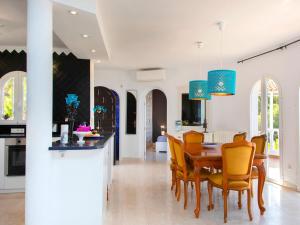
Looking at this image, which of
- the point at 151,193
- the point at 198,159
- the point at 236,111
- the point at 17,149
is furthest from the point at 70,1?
the point at 236,111

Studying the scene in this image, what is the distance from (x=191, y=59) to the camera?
6547 millimetres

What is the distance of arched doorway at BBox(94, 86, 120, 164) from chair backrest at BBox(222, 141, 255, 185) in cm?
454

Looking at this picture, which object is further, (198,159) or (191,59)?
(191,59)

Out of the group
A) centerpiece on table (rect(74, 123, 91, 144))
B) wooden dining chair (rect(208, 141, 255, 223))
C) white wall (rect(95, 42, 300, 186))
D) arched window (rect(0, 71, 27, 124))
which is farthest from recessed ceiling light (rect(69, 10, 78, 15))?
white wall (rect(95, 42, 300, 186))

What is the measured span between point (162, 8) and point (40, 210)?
279 centimetres

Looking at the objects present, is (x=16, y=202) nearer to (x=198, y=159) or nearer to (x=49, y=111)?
(x=49, y=111)

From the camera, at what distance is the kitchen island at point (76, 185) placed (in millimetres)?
2713

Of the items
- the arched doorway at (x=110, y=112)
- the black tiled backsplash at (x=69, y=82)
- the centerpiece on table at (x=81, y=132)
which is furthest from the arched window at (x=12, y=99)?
the arched doorway at (x=110, y=112)

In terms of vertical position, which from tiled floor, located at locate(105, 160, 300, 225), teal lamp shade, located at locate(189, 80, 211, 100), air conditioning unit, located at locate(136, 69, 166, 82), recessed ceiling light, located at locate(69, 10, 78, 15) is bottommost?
tiled floor, located at locate(105, 160, 300, 225)

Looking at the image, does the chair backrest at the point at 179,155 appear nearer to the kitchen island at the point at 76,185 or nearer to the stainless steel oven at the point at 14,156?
the kitchen island at the point at 76,185

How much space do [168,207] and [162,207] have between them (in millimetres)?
87

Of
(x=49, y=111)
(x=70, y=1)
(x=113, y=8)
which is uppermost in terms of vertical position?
(x=113, y=8)

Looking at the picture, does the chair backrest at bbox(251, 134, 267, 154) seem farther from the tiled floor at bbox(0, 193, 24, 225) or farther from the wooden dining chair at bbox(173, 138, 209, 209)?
the tiled floor at bbox(0, 193, 24, 225)

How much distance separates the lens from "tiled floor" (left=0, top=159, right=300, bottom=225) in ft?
10.8
